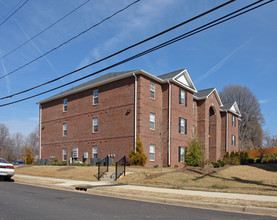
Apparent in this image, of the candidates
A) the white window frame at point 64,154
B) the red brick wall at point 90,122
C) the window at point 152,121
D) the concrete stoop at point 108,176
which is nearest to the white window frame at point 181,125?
the window at point 152,121

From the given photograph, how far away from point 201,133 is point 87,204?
91.1 ft

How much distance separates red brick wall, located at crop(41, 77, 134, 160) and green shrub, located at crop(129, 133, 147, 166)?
3.40ft

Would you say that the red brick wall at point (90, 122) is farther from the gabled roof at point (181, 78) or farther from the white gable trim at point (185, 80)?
the white gable trim at point (185, 80)

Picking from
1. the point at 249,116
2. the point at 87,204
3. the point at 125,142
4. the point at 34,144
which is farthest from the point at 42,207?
the point at 34,144

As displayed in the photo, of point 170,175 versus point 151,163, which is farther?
point 151,163

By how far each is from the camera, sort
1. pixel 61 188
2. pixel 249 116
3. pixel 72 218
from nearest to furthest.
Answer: pixel 72 218 < pixel 61 188 < pixel 249 116

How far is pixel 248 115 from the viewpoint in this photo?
6900cm

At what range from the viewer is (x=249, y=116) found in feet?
227

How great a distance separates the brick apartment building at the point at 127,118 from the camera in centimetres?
2744

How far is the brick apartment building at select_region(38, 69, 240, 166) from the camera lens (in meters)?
27.4

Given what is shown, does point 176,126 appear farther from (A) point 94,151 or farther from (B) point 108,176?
(B) point 108,176

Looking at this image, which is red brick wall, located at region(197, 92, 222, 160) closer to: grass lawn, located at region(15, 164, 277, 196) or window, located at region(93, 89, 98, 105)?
window, located at region(93, 89, 98, 105)

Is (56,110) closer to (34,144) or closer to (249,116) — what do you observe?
(249,116)

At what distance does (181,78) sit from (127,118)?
8.28 m
